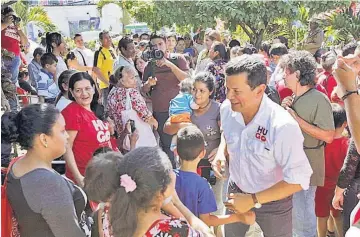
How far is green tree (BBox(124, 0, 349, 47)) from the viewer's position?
41.3 ft

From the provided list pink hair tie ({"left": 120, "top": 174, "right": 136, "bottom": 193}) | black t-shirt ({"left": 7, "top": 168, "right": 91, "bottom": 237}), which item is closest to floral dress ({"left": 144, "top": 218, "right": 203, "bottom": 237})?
pink hair tie ({"left": 120, "top": 174, "right": 136, "bottom": 193})

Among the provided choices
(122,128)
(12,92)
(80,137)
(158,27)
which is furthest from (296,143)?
(158,27)

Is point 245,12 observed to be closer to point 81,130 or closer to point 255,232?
point 255,232

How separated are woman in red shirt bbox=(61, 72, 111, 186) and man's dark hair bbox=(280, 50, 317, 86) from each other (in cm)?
144

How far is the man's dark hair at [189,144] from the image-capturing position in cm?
289

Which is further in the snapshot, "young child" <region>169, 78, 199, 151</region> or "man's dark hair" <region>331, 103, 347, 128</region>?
"young child" <region>169, 78, 199, 151</region>

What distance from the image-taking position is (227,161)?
3227 millimetres

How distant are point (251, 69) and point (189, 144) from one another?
0.64 m

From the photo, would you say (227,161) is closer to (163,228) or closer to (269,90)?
(269,90)

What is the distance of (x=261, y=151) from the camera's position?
8.48 feet

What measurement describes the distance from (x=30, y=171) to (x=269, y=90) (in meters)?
2.25

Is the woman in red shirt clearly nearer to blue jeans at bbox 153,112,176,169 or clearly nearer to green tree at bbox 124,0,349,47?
blue jeans at bbox 153,112,176,169

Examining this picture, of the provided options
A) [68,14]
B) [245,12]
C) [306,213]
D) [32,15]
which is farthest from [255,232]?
[68,14]

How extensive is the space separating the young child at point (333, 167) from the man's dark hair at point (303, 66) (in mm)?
375
